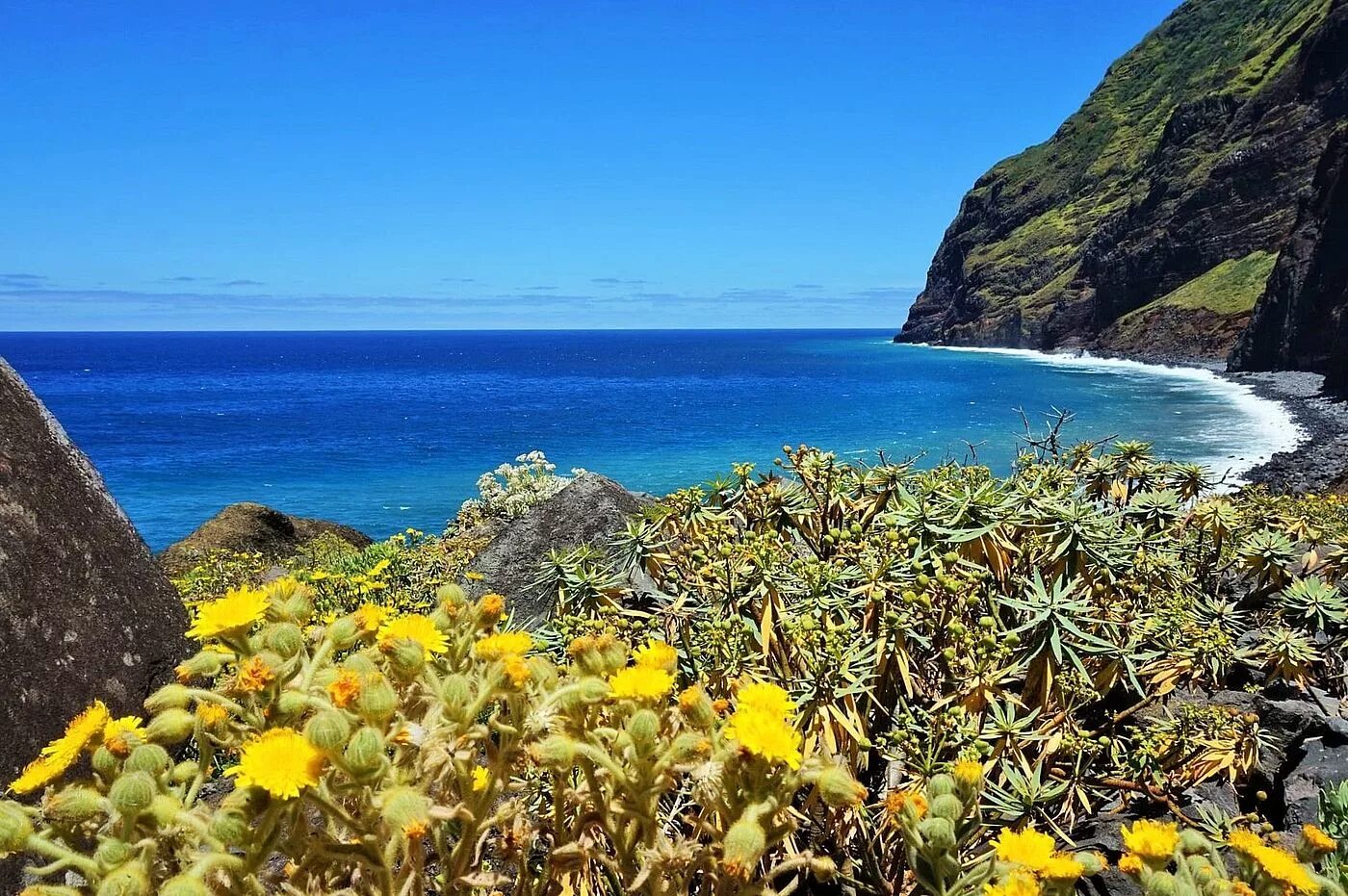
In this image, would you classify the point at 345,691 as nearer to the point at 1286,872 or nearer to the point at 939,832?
the point at 939,832

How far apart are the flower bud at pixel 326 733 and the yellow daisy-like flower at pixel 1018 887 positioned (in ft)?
3.81

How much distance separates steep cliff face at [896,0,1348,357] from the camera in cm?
7619

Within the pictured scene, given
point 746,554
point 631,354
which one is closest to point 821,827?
point 746,554

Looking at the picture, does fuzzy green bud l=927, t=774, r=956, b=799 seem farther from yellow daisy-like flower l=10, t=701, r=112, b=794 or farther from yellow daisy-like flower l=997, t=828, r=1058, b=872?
yellow daisy-like flower l=10, t=701, r=112, b=794

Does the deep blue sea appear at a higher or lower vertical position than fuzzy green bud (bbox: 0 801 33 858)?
lower

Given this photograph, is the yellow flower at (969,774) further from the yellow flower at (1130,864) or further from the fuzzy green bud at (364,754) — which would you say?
the fuzzy green bud at (364,754)

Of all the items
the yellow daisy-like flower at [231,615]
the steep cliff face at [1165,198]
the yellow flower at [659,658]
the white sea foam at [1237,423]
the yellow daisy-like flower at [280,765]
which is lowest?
the white sea foam at [1237,423]

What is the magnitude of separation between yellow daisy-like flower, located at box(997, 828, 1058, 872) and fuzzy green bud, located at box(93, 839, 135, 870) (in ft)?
4.99

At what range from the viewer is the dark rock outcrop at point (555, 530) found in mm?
5293

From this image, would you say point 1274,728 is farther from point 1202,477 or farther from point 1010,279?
point 1010,279

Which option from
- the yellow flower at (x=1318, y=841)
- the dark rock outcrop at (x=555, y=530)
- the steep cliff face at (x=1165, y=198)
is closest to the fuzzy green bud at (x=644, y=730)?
the yellow flower at (x=1318, y=841)

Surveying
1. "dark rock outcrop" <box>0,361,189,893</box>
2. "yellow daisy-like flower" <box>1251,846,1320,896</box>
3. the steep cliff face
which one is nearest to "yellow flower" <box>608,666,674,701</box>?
"yellow daisy-like flower" <box>1251,846,1320,896</box>

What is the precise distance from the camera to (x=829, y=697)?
2.85 meters

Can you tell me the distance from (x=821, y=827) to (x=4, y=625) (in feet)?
9.82
